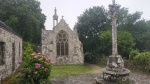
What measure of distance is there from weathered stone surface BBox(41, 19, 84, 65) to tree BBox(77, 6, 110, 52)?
17.9 ft

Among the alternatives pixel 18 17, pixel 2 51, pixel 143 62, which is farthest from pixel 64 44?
pixel 2 51

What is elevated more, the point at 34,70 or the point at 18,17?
the point at 18,17

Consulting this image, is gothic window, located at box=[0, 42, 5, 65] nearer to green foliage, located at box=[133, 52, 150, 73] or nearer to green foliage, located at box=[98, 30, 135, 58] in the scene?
green foliage, located at box=[133, 52, 150, 73]

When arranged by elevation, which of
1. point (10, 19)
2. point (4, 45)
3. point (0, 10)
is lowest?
point (4, 45)

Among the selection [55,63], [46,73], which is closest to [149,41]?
[55,63]

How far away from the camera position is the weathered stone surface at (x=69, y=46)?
2569 centimetres

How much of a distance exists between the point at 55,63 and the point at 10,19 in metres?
10.5

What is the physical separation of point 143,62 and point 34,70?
1247cm

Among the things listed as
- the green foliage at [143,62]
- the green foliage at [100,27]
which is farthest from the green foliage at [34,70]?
the green foliage at [100,27]

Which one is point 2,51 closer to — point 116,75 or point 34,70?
point 34,70

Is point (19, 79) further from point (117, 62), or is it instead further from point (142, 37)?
point (142, 37)

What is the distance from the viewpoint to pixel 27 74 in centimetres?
880

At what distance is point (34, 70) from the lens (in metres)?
8.71

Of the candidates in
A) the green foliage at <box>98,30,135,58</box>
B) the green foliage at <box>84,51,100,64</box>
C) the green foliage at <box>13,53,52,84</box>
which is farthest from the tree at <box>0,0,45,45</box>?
the green foliage at <box>13,53,52,84</box>
